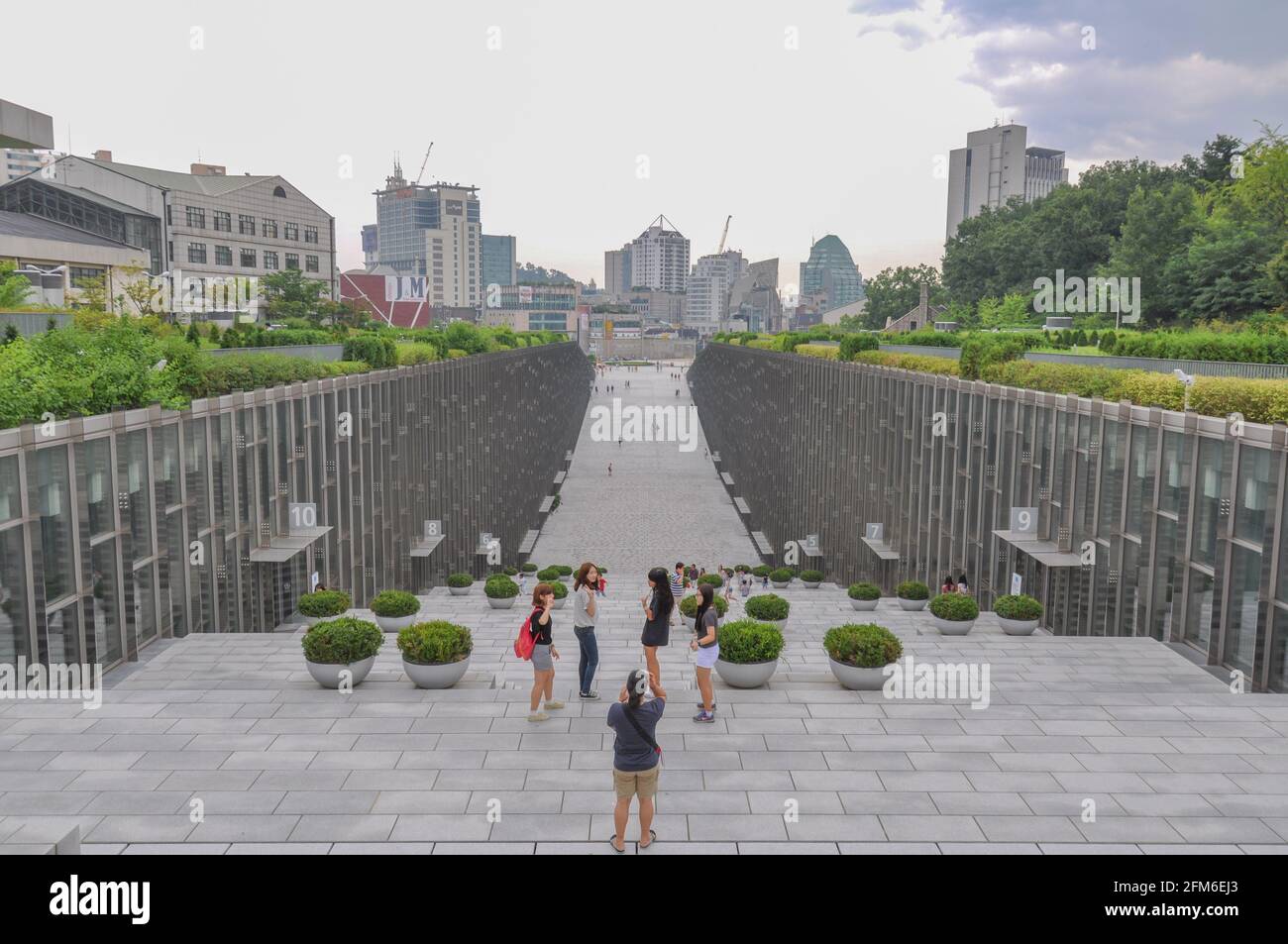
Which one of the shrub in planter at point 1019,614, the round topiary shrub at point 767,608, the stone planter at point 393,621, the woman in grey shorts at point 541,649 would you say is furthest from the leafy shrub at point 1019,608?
the stone planter at point 393,621

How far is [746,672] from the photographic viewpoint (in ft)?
43.8

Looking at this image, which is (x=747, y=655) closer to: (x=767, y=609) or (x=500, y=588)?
(x=767, y=609)

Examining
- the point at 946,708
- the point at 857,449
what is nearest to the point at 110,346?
the point at 946,708

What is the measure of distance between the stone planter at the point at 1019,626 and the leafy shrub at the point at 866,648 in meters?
6.96

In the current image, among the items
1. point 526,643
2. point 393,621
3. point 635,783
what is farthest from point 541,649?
point 393,621

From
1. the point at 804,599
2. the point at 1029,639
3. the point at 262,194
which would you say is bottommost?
the point at 804,599

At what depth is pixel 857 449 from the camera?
39.4m

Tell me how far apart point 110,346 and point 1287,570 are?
19688 millimetres

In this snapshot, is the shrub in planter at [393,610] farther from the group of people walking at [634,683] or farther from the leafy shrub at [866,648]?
the leafy shrub at [866,648]

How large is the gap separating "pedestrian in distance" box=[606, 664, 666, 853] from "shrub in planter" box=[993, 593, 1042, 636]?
41.2 feet

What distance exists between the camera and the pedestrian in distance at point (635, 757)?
28.7ft

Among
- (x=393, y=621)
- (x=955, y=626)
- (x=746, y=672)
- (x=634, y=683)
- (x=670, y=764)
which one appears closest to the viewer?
(x=634, y=683)

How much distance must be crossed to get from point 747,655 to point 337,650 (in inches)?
222

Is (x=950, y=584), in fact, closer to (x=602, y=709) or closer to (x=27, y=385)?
(x=602, y=709)
